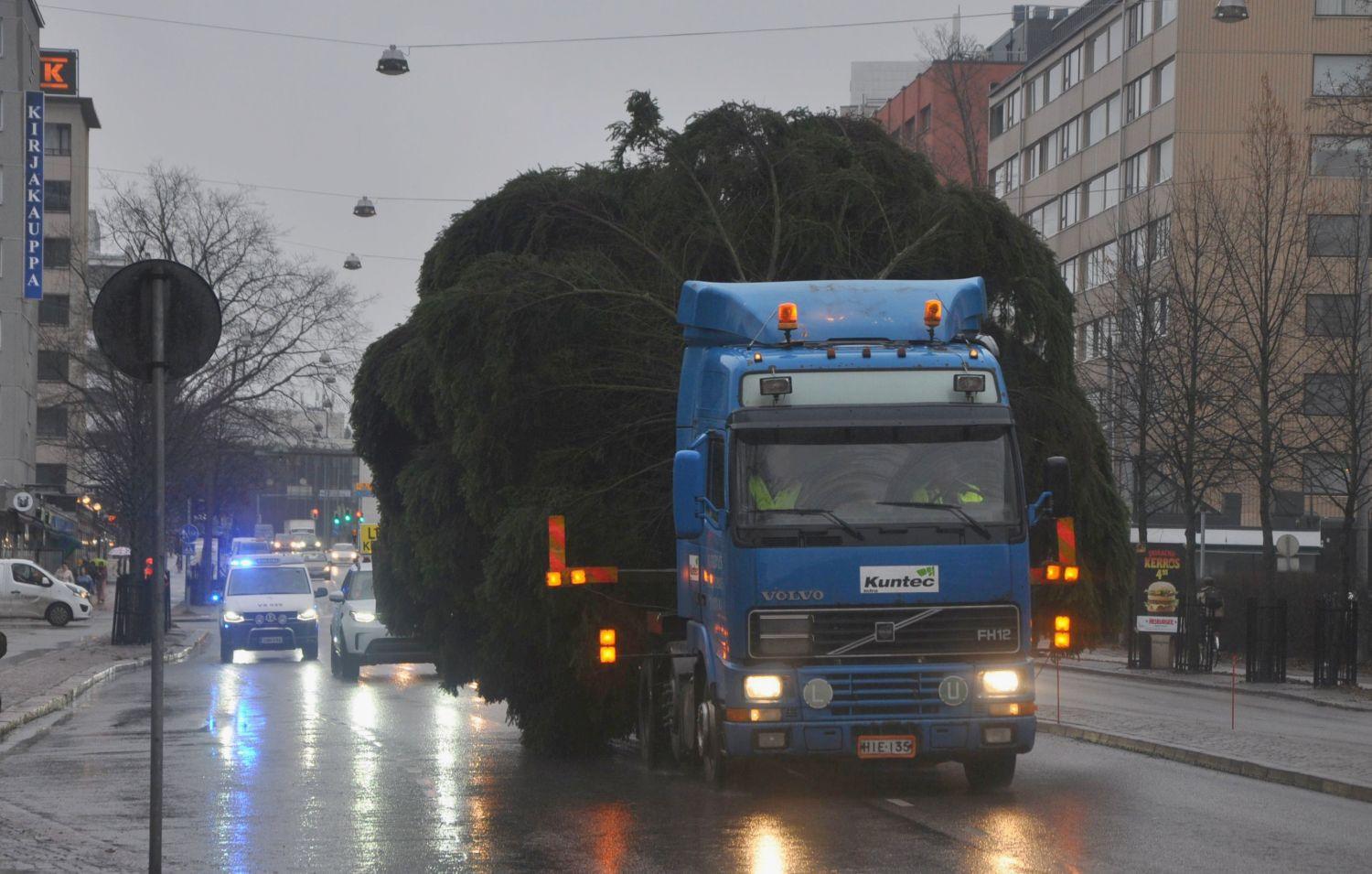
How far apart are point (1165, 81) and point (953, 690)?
186ft

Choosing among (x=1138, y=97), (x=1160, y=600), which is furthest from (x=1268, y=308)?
(x=1138, y=97)

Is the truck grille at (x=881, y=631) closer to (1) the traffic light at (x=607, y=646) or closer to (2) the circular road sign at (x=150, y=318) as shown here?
(1) the traffic light at (x=607, y=646)

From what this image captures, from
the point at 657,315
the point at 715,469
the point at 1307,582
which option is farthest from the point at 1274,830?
the point at 1307,582

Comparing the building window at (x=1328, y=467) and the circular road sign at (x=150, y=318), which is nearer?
the circular road sign at (x=150, y=318)

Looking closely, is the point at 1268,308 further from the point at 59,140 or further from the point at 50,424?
the point at 50,424

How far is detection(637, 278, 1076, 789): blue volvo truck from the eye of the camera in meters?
12.9

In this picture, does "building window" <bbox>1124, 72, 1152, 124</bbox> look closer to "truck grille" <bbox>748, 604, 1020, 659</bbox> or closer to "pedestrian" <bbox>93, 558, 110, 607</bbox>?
"pedestrian" <bbox>93, 558, 110, 607</bbox>

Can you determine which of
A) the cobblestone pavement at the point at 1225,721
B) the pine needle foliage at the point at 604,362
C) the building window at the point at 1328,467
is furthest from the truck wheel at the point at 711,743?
the building window at the point at 1328,467

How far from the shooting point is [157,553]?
27.8 feet

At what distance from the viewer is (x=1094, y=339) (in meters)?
43.2

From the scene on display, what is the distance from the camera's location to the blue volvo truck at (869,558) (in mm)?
12945

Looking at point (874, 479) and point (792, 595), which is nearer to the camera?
point (792, 595)

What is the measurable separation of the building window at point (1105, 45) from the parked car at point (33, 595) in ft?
133

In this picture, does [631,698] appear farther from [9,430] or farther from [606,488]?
[9,430]
